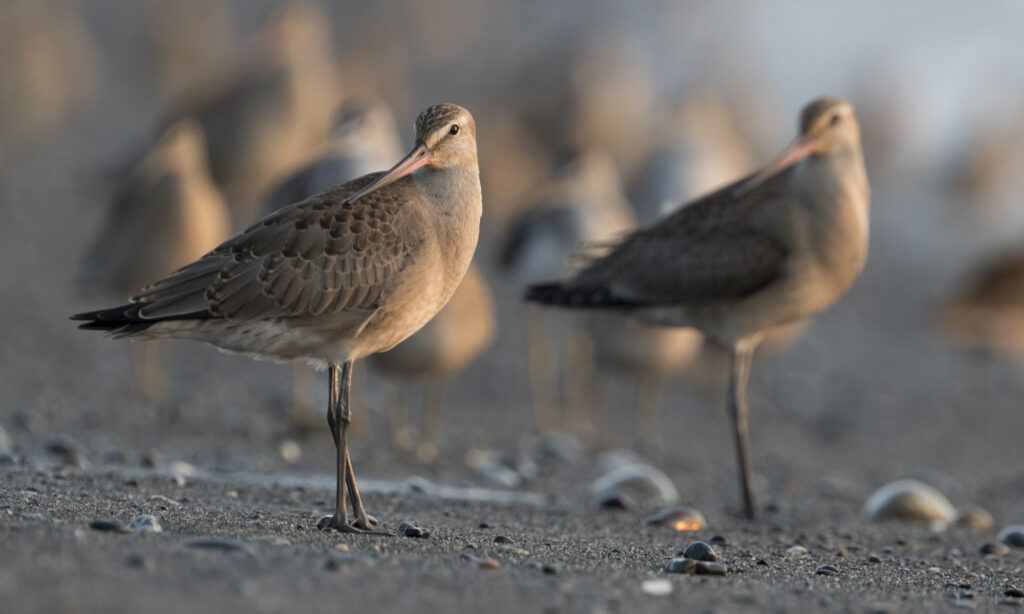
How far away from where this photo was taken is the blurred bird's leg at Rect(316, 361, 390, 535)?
18.1 feet

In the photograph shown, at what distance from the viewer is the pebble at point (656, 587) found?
4.51 metres

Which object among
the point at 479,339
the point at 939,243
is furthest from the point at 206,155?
the point at 939,243

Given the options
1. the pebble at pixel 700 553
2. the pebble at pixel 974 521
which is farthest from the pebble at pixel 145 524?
the pebble at pixel 974 521

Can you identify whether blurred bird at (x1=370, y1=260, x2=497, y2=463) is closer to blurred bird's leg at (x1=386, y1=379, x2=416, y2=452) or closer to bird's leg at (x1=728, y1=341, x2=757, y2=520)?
blurred bird's leg at (x1=386, y1=379, x2=416, y2=452)

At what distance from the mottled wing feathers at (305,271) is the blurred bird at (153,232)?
4500 mm

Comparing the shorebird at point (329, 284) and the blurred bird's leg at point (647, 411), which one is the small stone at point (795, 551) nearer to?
the shorebird at point (329, 284)

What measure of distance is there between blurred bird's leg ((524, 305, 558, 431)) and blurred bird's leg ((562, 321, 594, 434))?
6.6 inches

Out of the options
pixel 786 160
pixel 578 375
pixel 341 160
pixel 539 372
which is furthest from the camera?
pixel 578 375

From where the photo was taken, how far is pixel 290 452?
8477mm

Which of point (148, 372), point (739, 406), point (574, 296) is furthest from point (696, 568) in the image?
point (148, 372)

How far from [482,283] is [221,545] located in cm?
632

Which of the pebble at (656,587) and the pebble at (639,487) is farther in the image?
the pebble at (639,487)

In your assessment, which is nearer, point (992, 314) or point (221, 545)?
point (221, 545)

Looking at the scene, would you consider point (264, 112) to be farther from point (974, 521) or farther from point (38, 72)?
point (974, 521)
